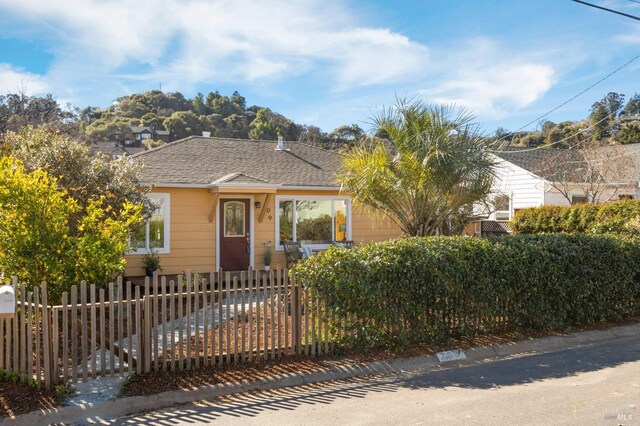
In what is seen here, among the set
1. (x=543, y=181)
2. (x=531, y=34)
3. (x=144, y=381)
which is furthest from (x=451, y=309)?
(x=543, y=181)

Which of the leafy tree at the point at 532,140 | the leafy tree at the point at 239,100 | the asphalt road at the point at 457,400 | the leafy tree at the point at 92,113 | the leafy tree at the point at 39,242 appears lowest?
the asphalt road at the point at 457,400

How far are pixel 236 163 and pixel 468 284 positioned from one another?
10221 millimetres

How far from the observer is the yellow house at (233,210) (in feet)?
46.7

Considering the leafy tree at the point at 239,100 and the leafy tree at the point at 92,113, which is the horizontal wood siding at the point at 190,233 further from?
the leafy tree at the point at 239,100

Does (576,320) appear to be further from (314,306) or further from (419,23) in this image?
(419,23)

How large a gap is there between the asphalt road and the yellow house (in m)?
6.31

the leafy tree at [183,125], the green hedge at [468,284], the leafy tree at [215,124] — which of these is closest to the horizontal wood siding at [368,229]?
the green hedge at [468,284]

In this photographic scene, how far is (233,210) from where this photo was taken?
50.1 feet

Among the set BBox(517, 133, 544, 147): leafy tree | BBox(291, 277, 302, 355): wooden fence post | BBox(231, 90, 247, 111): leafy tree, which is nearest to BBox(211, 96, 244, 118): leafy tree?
BBox(231, 90, 247, 111): leafy tree

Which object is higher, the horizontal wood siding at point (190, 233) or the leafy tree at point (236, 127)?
the leafy tree at point (236, 127)

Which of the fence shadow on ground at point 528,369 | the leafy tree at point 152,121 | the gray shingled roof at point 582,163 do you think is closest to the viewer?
the fence shadow on ground at point 528,369

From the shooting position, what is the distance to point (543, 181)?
25.0m

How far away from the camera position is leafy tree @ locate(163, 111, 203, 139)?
187ft

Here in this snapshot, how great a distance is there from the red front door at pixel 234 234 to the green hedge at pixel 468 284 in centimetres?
784
